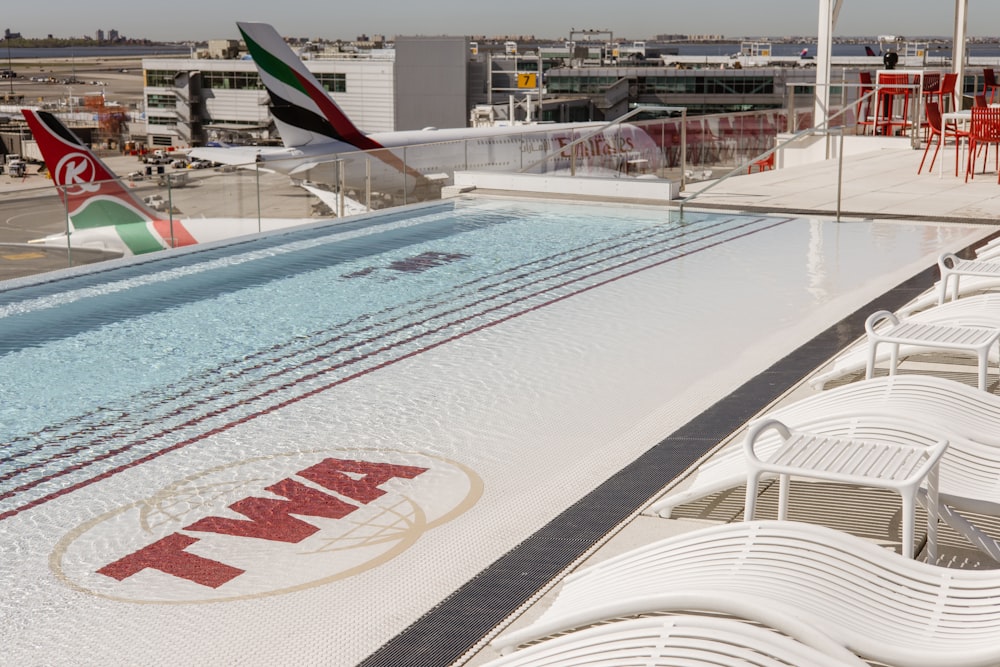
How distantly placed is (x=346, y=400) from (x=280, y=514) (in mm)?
1384

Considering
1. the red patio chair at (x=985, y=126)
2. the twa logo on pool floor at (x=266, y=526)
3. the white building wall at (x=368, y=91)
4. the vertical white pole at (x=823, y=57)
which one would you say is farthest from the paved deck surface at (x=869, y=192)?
the white building wall at (x=368, y=91)

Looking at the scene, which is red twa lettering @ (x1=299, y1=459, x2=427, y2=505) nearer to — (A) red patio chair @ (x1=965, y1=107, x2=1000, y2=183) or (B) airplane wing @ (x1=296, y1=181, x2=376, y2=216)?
(B) airplane wing @ (x1=296, y1=181, x2=376, y2=216)

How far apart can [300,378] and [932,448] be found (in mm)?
3446

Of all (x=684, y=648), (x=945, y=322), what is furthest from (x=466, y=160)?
(x=684, y=648)

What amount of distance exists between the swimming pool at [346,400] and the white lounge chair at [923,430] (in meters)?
0.71

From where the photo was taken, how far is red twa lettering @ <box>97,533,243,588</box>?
10.5 ft

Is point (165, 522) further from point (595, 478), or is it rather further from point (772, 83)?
point (772, 83)

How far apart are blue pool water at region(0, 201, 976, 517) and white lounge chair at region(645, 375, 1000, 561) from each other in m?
2.38

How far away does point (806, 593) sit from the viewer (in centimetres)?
197

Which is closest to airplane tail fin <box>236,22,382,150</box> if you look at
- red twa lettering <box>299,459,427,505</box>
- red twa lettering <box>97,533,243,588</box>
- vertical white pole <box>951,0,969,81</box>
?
vertical white pole <box>951,0,969,81</box>

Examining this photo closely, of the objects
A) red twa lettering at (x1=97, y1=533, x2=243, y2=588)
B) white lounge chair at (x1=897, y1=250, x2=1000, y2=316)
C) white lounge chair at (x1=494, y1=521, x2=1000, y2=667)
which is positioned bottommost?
red twa lettering at (x1=97, y1=533, x2=243, y2=588)

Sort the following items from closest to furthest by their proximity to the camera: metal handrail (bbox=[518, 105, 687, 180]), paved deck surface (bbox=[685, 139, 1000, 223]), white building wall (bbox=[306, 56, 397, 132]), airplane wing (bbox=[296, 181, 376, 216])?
paved deck surface (bbox=[685, 139, 1000, 223]), airplane wing (bbox=[296, 181, 376, 216]), metal handrail (bbox=[518, 105, 687, 180]), white building wall (bbox=[306, 56, 397, 132])

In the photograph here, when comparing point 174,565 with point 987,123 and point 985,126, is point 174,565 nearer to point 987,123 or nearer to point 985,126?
point 987,123

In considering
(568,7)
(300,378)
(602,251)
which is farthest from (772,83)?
(300,378)
